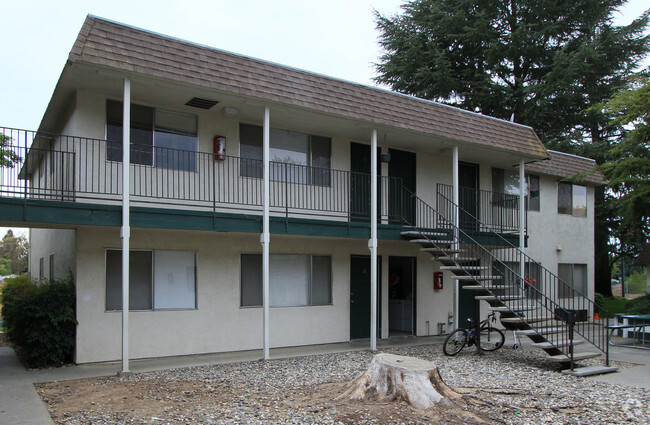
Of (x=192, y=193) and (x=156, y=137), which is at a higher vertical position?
(x=156, y=137)

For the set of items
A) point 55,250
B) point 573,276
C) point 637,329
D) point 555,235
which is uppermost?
point 555,235

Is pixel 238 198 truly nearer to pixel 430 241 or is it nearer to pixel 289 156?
pixel 289 156

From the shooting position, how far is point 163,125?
33.0 feet

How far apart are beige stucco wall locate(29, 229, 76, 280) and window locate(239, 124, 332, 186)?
11.8ft

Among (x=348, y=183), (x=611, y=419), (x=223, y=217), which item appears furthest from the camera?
(x=348, y=183)

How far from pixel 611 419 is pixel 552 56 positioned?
2069cm

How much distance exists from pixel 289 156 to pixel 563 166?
9.97m

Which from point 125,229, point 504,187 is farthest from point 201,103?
point 504,187

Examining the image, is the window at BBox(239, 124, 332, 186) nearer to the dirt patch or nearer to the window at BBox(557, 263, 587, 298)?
the dirt patch

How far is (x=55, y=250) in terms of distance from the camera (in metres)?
12.0

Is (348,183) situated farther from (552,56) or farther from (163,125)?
(552,56)

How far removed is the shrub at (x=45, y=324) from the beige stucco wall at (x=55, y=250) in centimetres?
69

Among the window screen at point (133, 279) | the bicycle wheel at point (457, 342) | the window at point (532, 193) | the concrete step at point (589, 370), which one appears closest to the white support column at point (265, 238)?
the window screen at point (133, 279)

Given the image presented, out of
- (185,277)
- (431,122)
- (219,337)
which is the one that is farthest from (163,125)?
(431,122)
